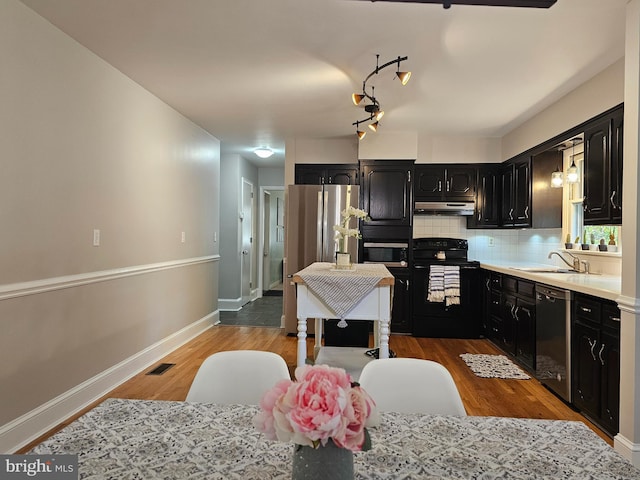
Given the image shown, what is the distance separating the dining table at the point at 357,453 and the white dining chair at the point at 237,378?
0.75 feet

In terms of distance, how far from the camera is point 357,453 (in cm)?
97

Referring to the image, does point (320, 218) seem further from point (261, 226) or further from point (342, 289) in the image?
point (261, 226)

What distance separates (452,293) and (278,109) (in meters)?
2.87

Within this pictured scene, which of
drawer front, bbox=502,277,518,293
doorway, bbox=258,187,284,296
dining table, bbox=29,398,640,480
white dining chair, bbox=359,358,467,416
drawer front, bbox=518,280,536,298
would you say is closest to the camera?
dining table, bbox=29,398,640,480

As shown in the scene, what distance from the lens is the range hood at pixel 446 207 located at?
17.3ft

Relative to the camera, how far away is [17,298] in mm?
2330

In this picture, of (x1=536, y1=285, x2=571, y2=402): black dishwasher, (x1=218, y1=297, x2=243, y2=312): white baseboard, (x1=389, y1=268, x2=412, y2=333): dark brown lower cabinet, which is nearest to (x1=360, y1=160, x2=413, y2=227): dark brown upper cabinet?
(x1=389, y1=268, x2=412, y2=333): dark brown lower cabinet

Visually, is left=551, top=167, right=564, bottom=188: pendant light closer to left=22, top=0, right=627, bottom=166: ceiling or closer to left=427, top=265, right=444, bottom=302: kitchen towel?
left=22, top=0, right=627, bottom=166: ceiling

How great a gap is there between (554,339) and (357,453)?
2812mm

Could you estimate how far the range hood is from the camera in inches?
207

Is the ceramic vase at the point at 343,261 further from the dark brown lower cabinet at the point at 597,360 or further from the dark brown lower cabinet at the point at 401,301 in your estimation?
the dark brown lower cabinet at the point at 401,301

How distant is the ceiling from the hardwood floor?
8.16ft

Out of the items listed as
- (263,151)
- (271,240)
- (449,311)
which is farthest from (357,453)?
(271,240)

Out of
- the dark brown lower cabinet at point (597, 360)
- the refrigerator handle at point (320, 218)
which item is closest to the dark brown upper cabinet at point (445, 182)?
the refrigerator handle at point (320, 218)
